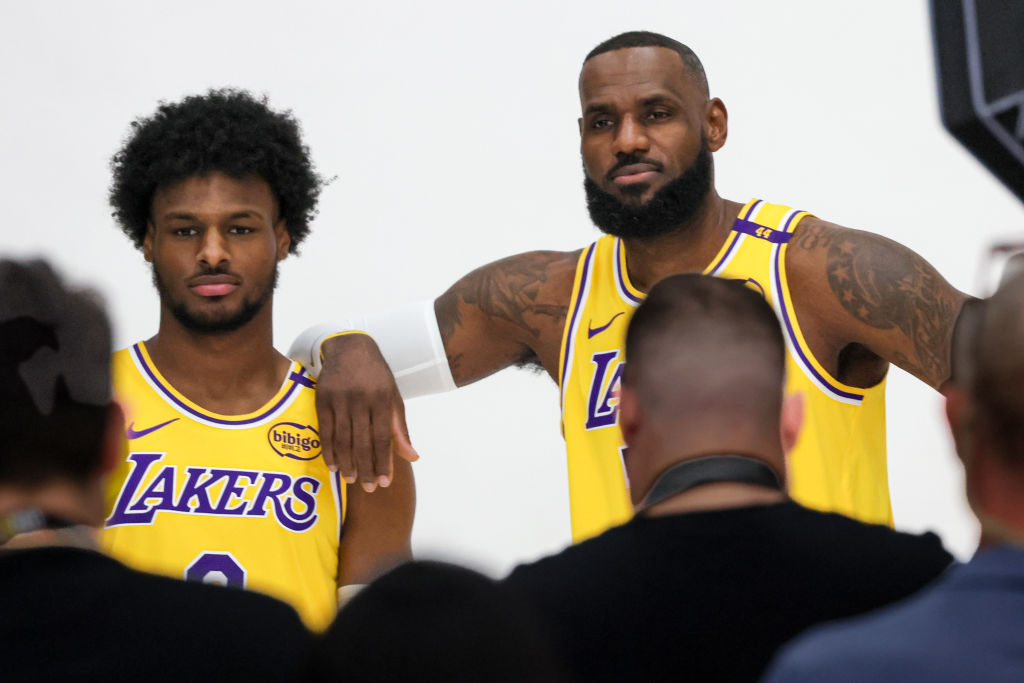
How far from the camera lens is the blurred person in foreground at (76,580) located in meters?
1.09

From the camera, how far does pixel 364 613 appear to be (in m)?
0.80

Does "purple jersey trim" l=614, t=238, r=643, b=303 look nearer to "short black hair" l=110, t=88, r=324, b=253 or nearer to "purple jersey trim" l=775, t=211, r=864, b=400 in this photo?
"purple jersey trim" l=775, t=211, r=864, b=400

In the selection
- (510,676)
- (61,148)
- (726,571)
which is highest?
(61,148)

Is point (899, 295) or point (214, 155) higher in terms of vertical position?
point (214, 155)

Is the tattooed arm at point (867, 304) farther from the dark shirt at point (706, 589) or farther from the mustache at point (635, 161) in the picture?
the dark shirt at point (706, 589)

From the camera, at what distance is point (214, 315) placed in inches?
93.6

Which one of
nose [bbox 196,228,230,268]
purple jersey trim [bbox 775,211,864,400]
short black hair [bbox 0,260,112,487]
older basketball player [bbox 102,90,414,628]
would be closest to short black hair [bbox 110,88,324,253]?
older basketball player [bbox 102,90,414,628]

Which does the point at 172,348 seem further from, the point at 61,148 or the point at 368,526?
the point at 61,148

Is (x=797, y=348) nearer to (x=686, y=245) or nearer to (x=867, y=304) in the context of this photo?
(x=867, y=304)

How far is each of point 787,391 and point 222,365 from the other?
1.04 metres

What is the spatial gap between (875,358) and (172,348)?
4.31 ft

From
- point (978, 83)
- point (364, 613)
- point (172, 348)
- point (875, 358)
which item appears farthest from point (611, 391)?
point (364, 613)

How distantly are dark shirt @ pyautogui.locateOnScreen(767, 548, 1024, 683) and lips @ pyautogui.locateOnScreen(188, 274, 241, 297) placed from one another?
1.63 metres

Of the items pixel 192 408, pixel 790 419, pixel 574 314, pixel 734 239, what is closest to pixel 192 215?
pixel 192 408
